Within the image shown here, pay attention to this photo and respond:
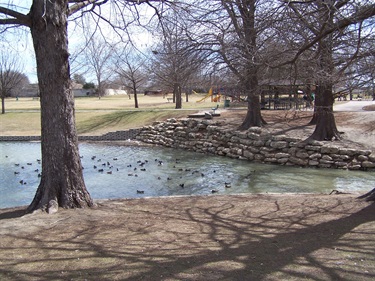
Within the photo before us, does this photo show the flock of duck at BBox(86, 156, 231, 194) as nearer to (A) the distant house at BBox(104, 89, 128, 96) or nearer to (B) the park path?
(B) the park path

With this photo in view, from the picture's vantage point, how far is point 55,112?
6375 millimetres

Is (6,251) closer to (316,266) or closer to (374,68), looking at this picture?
(316,266)

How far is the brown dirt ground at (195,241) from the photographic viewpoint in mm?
3916

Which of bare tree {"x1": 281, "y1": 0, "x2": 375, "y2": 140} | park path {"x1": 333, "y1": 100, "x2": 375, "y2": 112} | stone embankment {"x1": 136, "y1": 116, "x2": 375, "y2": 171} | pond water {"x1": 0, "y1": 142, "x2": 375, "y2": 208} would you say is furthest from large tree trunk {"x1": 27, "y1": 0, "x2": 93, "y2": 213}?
park path {"x1": 333, "y1": 100, "x2": 375, "y2": 112}

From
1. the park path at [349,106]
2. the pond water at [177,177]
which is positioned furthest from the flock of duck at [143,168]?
the park path at [349,106]

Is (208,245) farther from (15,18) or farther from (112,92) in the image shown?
(112,92)

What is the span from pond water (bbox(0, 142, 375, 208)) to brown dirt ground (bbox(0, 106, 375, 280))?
4298 millimetres

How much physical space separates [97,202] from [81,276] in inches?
134

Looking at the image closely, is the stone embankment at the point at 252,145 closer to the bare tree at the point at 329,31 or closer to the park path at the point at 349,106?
the bare tree at the point at 329,31

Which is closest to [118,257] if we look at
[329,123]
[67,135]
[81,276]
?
[81,276]

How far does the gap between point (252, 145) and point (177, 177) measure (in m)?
5.88

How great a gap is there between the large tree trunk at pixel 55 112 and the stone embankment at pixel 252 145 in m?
11.6

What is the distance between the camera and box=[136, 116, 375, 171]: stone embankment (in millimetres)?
15375

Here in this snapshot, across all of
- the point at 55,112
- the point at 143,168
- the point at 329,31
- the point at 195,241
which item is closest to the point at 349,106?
the point at 143,168
